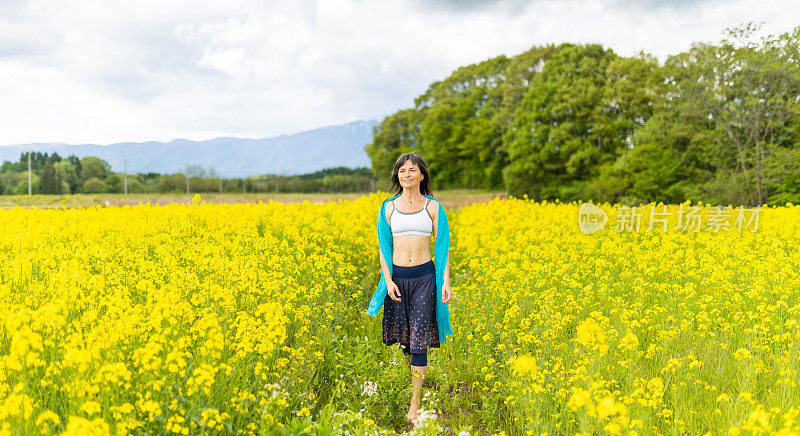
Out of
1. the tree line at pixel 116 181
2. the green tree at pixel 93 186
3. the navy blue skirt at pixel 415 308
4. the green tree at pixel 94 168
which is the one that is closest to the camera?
the navy blue skirt at pixel 415 308

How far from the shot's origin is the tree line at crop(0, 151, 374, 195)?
131 ft

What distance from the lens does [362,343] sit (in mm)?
4668

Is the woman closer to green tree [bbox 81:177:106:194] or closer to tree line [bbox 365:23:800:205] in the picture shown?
tree line [bbox 365:23:800:205]

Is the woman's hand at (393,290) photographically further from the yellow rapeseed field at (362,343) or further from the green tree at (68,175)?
the green tree at (68,175)

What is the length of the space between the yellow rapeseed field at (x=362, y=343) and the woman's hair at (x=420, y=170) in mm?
1564

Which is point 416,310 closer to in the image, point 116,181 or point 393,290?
point 393,290

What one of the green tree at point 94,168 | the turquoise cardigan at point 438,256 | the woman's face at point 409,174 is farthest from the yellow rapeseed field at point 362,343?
the green tree at point 94,168

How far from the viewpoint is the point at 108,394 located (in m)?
2.63

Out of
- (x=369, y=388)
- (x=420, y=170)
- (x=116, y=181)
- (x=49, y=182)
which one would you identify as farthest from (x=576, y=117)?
(x=49, y=182)

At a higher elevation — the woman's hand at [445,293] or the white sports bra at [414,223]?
the white sports bra at [414,223]

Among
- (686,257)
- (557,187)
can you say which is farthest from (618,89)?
(686,257)

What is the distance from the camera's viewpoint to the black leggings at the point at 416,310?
368 cm

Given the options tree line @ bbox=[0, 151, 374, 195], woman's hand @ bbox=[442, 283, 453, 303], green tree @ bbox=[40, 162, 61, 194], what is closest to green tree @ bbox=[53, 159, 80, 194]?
tree line @ bbox=[0, 151, 374, 195]

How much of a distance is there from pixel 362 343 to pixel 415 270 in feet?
4.64
